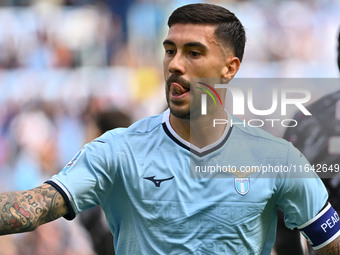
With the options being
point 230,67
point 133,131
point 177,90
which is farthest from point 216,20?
point 133,131

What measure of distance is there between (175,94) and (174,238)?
0.67m

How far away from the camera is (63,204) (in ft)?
9.92

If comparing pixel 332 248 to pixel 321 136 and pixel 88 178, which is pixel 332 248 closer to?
pixel 88 178

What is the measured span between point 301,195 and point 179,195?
58 cm

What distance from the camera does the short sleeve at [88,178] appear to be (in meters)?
3.05

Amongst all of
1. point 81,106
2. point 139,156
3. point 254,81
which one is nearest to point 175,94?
point 139,156

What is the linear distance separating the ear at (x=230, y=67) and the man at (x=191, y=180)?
3cm

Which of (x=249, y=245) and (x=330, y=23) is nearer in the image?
(x=249, y=245)

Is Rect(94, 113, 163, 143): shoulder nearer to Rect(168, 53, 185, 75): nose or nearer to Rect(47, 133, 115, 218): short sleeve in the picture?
Rect(47, 133, 115, 218): short sleeve

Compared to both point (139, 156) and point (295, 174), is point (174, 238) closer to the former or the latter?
point (139, 156)

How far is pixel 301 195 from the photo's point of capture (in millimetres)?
3283

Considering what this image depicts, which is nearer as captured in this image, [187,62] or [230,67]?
[187,62]

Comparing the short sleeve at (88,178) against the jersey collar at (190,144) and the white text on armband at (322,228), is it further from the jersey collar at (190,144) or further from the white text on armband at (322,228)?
the white text on armband at (322,228)

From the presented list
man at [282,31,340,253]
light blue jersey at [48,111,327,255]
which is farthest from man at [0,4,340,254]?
man at [282,31,340,253]
